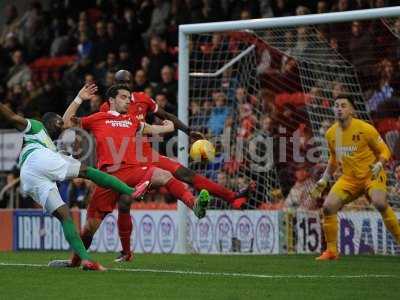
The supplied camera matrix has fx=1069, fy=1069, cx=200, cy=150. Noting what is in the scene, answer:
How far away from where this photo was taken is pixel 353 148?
1420 cm

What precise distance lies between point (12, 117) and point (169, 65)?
9782mm

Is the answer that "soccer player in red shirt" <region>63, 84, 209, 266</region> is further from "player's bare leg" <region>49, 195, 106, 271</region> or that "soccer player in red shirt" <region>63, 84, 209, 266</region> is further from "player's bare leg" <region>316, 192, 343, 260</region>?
"player's bare leg" <region>316, 192, 343, 260</region>

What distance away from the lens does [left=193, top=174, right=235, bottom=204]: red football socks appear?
40.3 ft

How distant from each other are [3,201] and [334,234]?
8.88 m

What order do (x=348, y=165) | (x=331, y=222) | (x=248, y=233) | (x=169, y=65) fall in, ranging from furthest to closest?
(x=169, y=65) → (x=248, y=233) → (x=348, y=165) → (x=331, y=222)

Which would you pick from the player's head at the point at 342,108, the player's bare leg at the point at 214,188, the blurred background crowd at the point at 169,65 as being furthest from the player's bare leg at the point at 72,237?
the blurred background crowd at the point at 169,65

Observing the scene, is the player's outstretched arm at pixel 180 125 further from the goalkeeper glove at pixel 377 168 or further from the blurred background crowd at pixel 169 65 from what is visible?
the blurred background crowd at pixel 169 65

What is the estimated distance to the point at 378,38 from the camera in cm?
1692

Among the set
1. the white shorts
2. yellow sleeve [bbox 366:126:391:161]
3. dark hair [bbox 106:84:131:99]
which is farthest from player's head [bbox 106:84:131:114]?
yellow sleeve [bbox 366:126:391:161]

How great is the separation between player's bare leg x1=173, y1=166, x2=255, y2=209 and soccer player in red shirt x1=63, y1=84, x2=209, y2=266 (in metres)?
0.33

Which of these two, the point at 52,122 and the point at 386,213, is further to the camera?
the point at 386,213

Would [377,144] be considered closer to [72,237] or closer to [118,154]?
[118,154]

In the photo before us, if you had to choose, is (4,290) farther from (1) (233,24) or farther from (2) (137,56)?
(2) (137,56)

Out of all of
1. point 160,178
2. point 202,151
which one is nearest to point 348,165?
point 202,151
